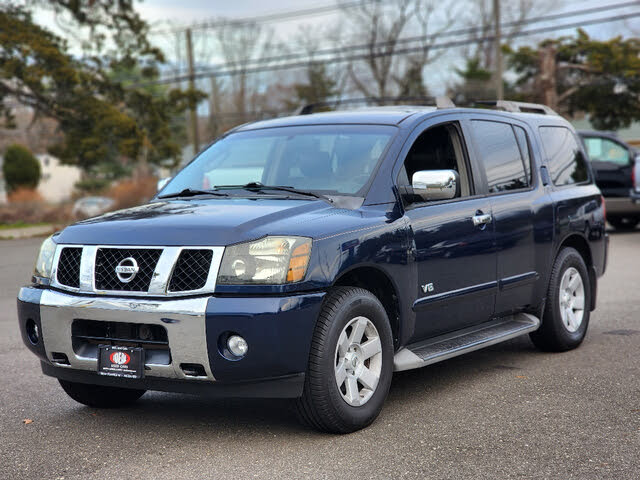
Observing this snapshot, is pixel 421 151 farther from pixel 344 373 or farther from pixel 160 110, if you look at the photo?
pixel 160 110

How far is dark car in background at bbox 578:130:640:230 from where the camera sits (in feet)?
59.4

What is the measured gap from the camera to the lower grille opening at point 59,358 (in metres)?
4.81

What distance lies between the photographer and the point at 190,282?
4449 millimetres

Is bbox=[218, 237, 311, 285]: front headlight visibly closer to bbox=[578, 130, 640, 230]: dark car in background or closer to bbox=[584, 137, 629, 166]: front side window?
bbox=[578, 130, 640, 230]: dark car in background

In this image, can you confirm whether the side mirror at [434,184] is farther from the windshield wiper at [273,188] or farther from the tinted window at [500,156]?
the tinted window at [500,156]

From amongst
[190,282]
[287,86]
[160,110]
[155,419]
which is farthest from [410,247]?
[287,86]

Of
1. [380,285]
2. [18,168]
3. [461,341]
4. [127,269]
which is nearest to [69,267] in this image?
[127,269]

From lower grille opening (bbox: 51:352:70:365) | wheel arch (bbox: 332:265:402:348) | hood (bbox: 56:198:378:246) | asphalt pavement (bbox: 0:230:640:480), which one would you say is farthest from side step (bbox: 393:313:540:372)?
lower grille opening (bbox: 51:352:70:365)

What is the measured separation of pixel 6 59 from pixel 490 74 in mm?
32847

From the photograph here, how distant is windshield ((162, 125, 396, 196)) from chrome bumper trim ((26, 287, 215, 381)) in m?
1.38

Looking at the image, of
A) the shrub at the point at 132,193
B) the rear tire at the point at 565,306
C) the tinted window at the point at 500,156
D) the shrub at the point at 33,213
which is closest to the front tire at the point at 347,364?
the tinted window at the point at 500,156

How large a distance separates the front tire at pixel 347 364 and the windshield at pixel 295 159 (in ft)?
2.77

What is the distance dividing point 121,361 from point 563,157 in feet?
14.4

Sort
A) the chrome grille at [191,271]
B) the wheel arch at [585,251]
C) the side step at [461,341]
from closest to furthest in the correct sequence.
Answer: the chrome grille at [191,271], the side step at [461,341], the wheel arch at [585,251]
